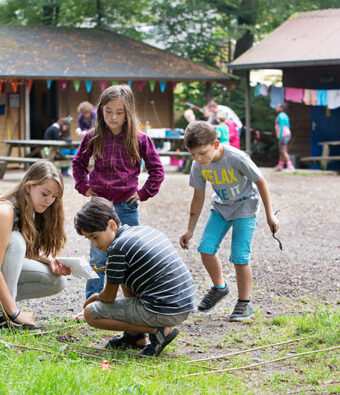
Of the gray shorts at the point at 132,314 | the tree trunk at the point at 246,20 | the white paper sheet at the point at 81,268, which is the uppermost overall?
the tree trunk at the point at 246,20

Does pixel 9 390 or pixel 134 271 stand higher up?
pixel 134 271

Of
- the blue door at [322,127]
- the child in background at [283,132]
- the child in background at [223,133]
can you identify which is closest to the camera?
the child in background at [223,133]

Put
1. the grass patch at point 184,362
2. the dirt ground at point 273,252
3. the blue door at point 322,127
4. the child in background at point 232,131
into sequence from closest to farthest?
the grass patch at point 184,362
the dirt ground at point 273,252
the child in background at point 232,131
the blue door at point 322,127

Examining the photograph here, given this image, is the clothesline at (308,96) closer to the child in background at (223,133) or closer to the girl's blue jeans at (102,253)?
the child in background at (223,133)

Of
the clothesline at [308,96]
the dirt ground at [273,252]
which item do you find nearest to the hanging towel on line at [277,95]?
the clothesline at [308,96]

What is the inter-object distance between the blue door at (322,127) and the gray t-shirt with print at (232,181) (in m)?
15.7

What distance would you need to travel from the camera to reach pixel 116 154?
216 inches

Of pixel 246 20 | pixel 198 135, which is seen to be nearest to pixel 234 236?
pixel 198 135

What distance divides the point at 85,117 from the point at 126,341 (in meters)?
11.1

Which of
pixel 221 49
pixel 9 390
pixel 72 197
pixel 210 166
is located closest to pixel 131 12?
pixel 221 49

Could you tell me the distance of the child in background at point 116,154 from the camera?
539 cm

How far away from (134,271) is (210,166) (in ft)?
4.34

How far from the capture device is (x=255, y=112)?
2653 centimetres

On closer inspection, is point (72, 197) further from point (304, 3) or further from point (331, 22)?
point (304, 3)
